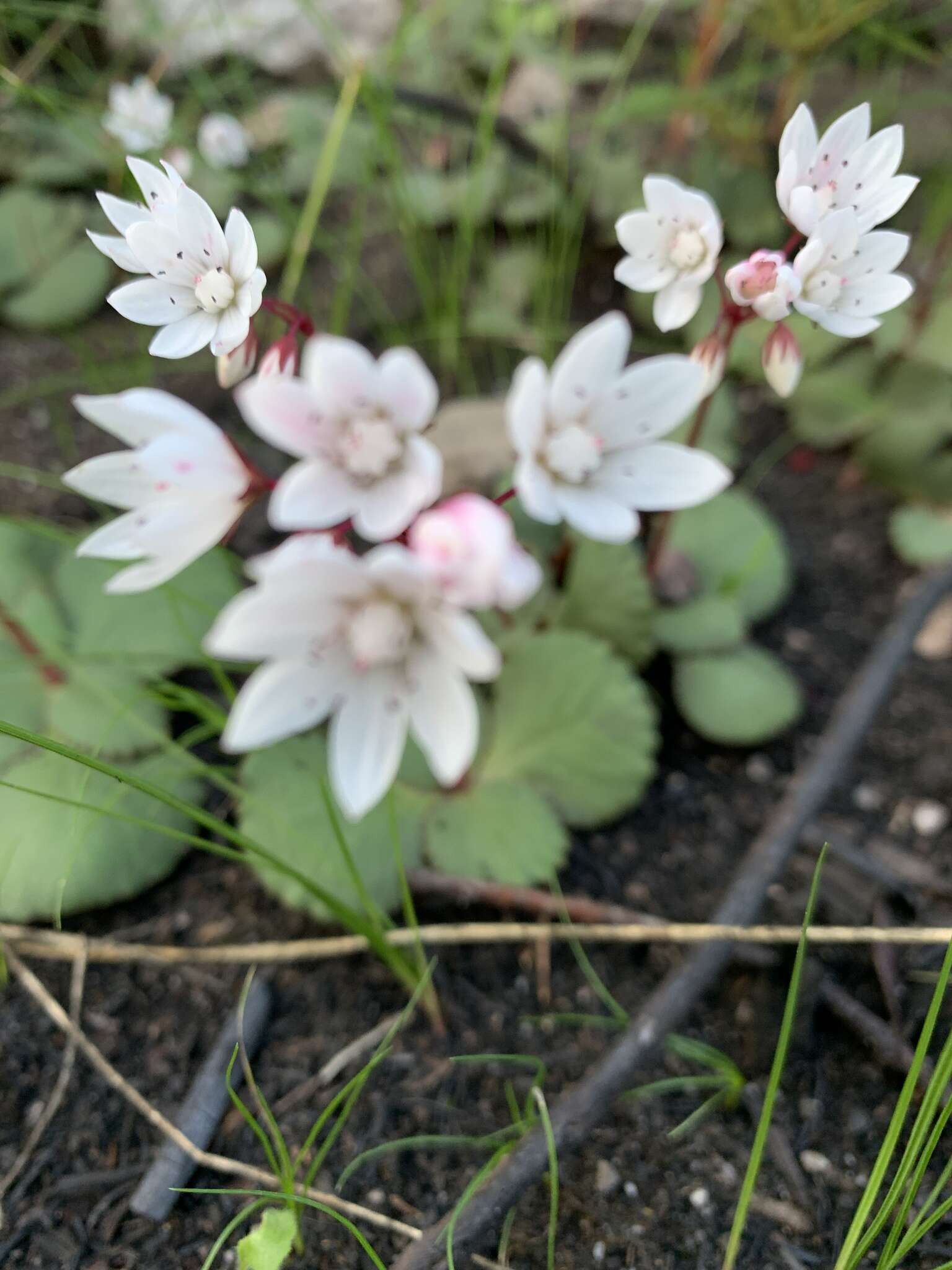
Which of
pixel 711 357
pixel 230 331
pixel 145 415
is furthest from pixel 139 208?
pixel 711 357

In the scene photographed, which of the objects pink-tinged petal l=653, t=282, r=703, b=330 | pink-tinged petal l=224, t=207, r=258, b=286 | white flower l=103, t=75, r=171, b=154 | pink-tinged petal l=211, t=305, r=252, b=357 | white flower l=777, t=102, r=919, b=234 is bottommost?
pink-tinged petal l=211, t=305, r=252, b=357

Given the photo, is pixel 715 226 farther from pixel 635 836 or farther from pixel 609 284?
pixel 609 284

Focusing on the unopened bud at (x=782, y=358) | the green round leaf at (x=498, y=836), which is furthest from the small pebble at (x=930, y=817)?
the unopened bud at (x=782, y=358)

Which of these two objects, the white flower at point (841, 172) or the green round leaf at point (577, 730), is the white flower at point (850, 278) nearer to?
the white flower at point (841, 172)

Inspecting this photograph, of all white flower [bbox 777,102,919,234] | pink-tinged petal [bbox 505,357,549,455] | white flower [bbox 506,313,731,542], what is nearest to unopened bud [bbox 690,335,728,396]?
white flower [bbox 777,102,919,234]

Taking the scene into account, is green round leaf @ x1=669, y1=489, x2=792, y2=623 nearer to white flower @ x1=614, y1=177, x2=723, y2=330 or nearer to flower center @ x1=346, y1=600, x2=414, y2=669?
white flower @ x1=614, y1=177, x2=723, y2=330

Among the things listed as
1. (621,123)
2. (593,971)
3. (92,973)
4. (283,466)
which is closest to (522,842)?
(593,971)
